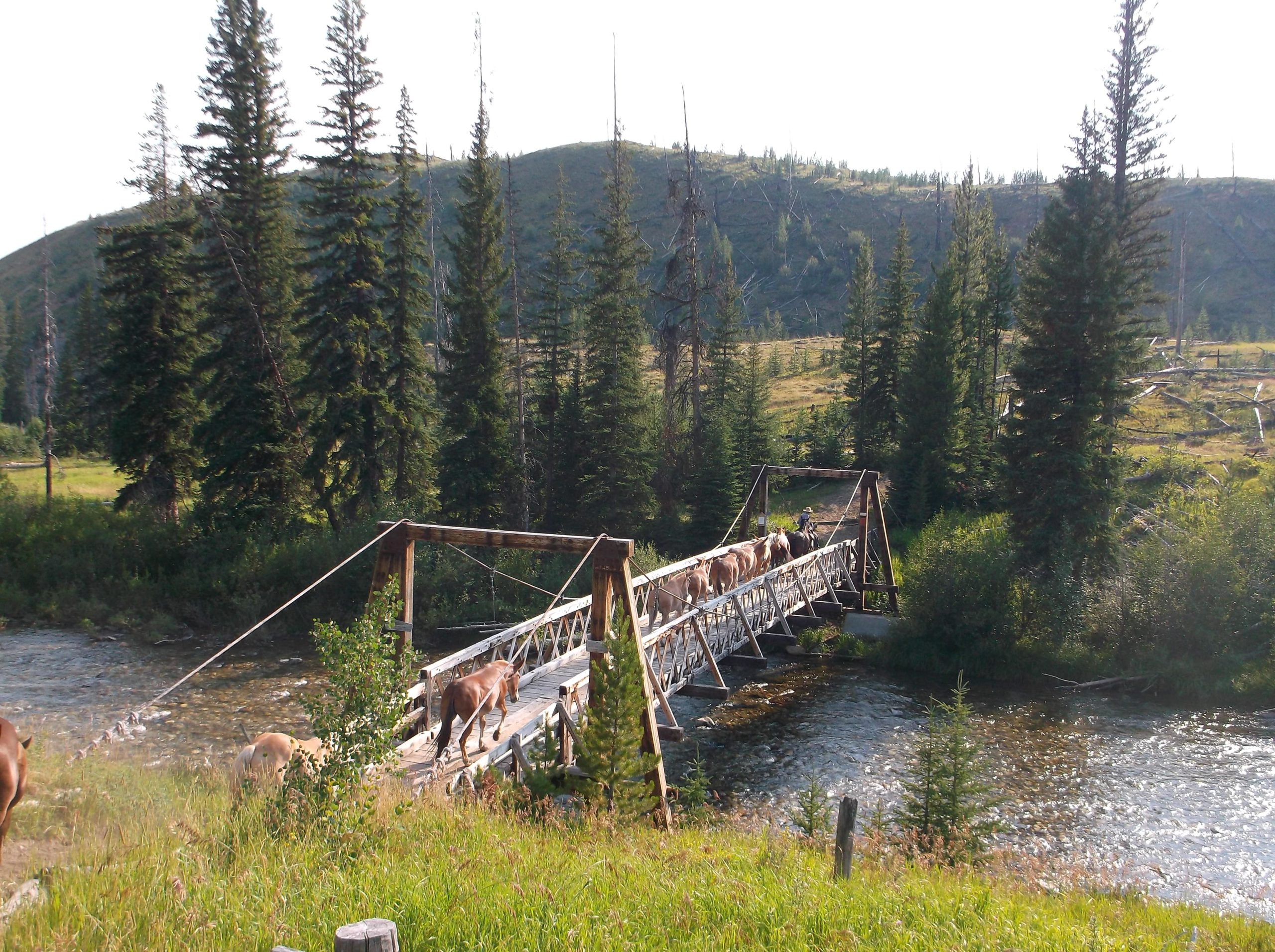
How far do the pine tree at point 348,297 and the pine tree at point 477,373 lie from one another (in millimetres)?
3096

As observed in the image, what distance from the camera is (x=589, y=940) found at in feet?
16.5

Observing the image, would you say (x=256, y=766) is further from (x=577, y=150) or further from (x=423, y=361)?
(x=577, y=150)

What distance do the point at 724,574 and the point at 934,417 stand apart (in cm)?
2129

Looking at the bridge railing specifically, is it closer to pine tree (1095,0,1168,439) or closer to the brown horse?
the brown horse

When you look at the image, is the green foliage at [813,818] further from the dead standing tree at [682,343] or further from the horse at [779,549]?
the dead standing tree at [682,343]

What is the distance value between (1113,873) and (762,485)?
1648 centimetres

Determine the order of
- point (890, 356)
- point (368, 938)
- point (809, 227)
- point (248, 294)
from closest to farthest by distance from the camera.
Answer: point (368, 938), point (248, 294), point (890, 356), point (809, 227)

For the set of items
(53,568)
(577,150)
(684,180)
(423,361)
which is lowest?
(53,568)

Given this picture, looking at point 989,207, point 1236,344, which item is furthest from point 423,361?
point 1236,344

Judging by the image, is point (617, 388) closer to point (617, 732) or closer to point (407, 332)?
point (407, 332)

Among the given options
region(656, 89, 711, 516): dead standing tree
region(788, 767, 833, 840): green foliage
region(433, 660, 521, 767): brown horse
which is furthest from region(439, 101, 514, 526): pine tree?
region(788, 767, 833, 840): green foliage

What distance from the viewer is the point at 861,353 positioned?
147 ft

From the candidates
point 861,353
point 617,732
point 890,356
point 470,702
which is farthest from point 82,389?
point 617,732

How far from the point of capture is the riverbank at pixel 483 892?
4879 mm
